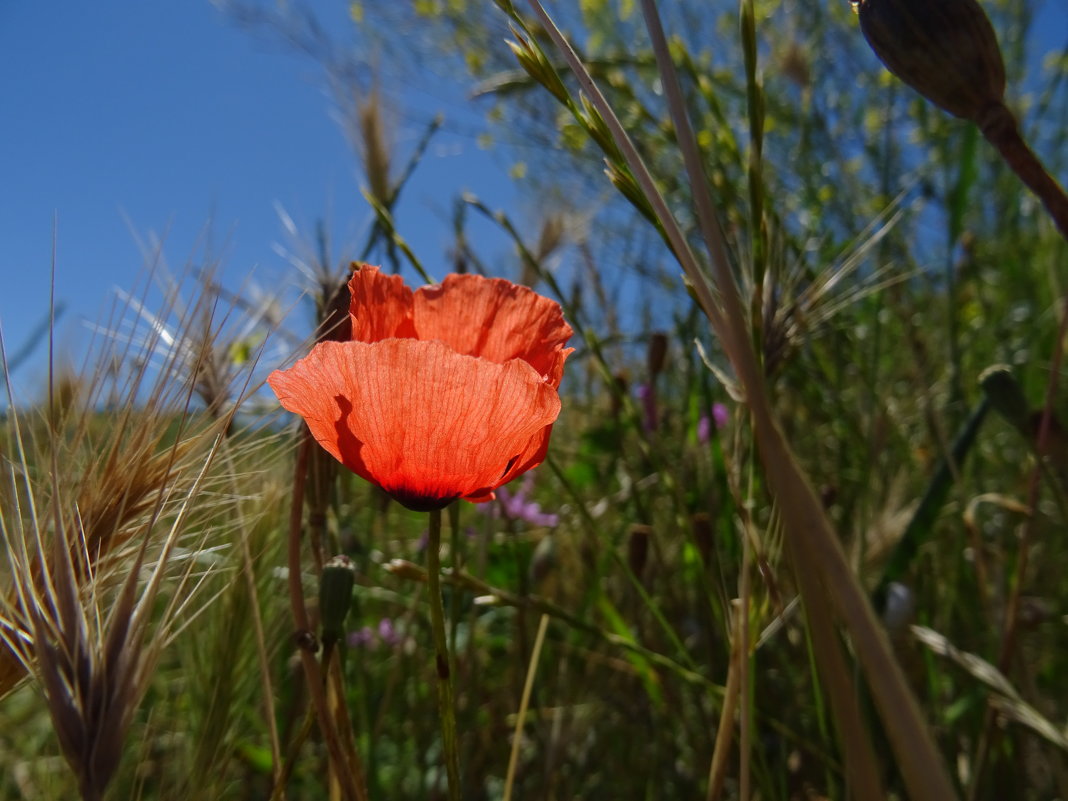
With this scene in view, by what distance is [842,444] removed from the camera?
1135 millimetres

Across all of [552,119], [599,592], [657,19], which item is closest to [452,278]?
[657,19]

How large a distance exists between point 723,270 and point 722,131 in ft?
1.24

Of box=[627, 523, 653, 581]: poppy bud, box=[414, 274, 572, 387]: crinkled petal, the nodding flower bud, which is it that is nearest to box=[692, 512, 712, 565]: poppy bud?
box=[627, 523, 653, 581]: poppy bud

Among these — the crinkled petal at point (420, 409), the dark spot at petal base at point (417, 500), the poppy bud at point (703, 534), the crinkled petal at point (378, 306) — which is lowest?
the poppy bud at point (703, 534)

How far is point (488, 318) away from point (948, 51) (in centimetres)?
28

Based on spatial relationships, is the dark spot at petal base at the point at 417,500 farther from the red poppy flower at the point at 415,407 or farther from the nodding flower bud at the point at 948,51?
the nodding flower bud at the point at 948,51

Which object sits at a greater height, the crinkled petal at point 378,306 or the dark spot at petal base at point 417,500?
the crinkled petal at point 378,306

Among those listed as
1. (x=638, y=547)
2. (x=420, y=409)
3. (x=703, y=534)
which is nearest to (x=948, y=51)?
(x=420, y=409)

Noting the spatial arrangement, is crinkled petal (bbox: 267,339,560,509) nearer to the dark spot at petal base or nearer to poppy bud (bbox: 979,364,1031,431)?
the dark spot at petal base

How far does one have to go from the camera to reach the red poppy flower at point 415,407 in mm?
384

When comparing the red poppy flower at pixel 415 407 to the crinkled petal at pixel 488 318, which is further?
the crinkled petal at pixel 488 318

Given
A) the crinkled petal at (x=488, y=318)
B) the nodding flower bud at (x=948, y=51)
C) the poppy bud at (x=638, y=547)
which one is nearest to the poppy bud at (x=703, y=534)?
the poppy bud at (x=638, y=547)

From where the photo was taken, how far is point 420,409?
0.40m

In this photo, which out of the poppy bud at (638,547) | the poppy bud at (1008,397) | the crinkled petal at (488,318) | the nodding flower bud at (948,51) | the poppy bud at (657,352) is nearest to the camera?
the nodding flower bud at (948,51)
